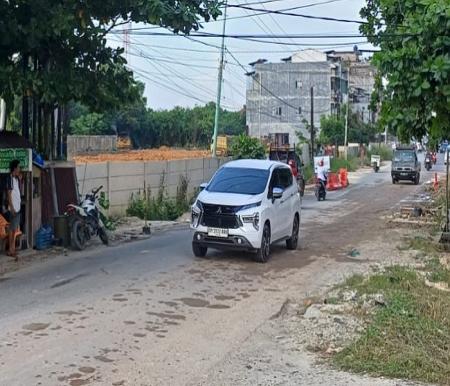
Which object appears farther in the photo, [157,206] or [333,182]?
[333,182]

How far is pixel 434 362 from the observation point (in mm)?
6465

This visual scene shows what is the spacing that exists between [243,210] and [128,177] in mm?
10228

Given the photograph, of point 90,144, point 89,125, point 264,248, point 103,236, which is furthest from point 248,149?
point 89,125

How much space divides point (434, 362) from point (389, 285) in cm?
385

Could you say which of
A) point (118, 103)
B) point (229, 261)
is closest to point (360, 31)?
point (118, 103)

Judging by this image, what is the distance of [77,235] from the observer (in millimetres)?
14562

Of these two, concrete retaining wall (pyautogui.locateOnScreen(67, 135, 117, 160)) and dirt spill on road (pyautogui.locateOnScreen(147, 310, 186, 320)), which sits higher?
concrete retaining wall (pyautogui.locateOnScreen(67, 135, 117, 160))

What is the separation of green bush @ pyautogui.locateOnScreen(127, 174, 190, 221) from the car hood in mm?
8558

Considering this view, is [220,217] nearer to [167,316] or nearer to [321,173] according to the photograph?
[167,316]

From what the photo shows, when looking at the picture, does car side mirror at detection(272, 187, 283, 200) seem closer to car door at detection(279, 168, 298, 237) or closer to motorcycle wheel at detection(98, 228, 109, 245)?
car door at detection(279, 168, 298, 237)

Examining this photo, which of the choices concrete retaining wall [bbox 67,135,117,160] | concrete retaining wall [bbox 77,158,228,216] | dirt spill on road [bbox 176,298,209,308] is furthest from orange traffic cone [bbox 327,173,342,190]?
dirt spill on road [bbox 176,298,209,308]

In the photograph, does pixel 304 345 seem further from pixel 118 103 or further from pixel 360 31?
pixel 360 31

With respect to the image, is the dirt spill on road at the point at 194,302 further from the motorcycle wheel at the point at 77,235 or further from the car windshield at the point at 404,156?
the car windshield at the point at 404,156

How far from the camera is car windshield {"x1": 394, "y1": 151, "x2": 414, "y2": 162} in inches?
1794
